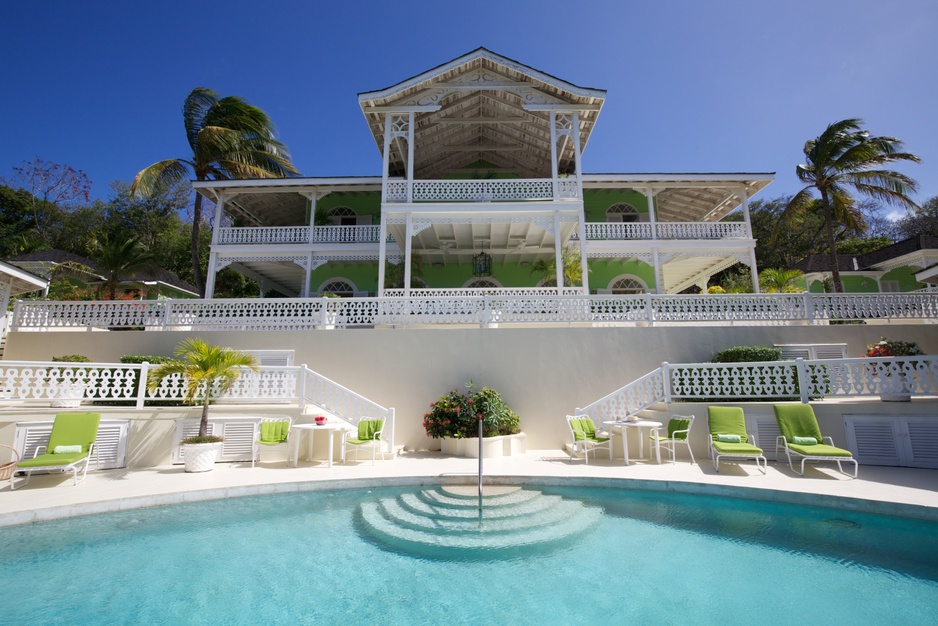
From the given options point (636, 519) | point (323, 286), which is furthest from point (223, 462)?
point (323, 286)

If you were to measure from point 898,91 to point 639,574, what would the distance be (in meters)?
16.5

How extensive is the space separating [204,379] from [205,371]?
12.0 inches

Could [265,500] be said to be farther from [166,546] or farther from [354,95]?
[354,95]

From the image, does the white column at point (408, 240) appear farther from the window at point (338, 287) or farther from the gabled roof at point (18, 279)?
the gabled roof at point (18, 279)

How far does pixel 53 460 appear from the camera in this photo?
238 inches

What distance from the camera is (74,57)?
1845 centimetres

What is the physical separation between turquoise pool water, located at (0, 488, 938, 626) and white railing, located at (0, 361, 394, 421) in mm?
3407

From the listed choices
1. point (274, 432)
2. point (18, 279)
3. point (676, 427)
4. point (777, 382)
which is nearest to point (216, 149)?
point (18, 279)

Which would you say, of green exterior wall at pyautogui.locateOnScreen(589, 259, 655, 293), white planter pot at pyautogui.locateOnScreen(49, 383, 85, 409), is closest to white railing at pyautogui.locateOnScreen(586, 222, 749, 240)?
green exterior wall at pyautogui.locateOnScreen(589, 259, 655, 293)

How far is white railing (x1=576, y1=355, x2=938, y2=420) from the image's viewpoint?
7.25m

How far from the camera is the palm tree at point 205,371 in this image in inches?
282

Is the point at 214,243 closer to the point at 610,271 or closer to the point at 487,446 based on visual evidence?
the point at 487,446

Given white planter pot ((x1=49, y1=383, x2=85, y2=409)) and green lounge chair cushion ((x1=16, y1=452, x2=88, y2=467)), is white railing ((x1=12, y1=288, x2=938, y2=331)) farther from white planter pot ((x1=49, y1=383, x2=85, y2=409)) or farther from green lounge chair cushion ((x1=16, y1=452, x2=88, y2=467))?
Answer: green lounge chair cushion ((x1=16, y1=452, x2=88, y2=467))

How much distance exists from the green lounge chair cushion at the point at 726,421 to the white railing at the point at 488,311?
345 centimetres
